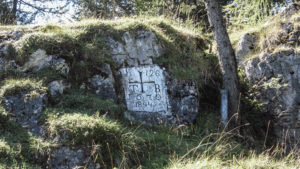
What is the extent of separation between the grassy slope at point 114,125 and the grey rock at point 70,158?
0.11 meters

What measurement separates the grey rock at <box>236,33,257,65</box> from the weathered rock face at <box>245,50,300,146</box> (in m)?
0.67

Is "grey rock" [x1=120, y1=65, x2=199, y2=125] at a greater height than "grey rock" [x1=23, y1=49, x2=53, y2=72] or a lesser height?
lesser

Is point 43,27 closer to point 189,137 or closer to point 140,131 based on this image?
point 140,131

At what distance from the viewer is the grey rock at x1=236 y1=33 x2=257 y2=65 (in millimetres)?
6438

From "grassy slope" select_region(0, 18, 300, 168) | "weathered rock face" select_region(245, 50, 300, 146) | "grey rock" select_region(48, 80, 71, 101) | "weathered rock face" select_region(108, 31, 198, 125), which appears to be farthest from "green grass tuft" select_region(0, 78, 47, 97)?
"weathered rock face" select_region(245, 50, 300, 146)

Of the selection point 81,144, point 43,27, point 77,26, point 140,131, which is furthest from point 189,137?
point 43,27

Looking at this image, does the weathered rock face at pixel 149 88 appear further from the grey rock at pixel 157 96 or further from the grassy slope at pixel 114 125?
the grassy slope at pixel 114 125

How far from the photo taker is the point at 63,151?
11.3 ft

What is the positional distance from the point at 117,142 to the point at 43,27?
373 cm

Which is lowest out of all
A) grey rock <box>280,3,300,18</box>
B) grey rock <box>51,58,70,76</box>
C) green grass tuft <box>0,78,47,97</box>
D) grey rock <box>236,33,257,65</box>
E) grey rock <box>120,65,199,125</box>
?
grey rock <box>120,65,199,125</box>

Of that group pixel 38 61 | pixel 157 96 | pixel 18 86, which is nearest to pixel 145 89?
pixel 157 96

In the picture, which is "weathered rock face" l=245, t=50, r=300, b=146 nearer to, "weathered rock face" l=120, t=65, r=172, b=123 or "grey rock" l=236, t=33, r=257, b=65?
"grey rock" l=236, t=33, r=257, b=65

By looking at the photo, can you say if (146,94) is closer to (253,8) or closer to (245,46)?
(245,46)

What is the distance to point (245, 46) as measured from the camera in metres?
6.46
